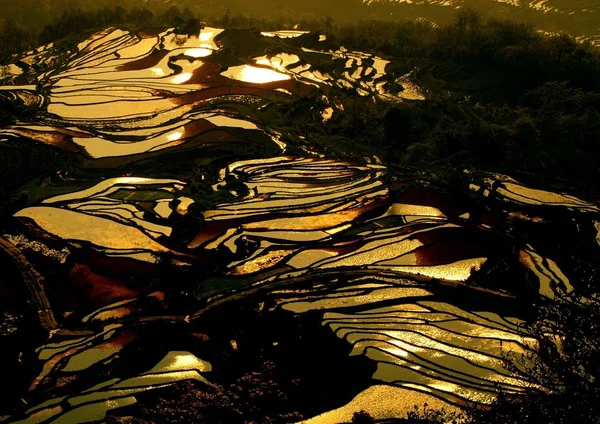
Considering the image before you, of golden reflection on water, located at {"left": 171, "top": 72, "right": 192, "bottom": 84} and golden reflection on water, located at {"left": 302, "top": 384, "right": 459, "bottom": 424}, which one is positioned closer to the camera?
golden reflection on water, located at {"left": 302, "top": 384, "right": 459, "bottom": 424}

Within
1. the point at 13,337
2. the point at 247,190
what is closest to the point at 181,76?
the point at 247,190

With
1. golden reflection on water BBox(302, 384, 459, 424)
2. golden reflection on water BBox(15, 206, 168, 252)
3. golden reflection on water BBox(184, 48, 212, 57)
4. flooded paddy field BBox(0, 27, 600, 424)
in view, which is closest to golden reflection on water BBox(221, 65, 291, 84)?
golden reflection on water BBox(184, 48, 212, 57)

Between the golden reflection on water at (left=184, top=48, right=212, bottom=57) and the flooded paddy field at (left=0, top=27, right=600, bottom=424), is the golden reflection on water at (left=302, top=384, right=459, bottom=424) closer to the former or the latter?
the flooded paddy field at (left=0, top=27, right=600, bottom=424)

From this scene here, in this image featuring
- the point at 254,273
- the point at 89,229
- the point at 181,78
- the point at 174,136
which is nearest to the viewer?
the point at 254,273

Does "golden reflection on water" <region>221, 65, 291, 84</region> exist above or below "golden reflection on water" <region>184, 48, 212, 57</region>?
below

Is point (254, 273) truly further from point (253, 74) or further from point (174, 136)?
point (253, 74)

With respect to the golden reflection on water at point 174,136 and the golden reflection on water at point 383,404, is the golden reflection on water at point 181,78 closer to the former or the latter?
the golden reflection on water at point 174,136

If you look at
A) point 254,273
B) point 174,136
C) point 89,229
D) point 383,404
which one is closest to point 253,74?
point 174,136

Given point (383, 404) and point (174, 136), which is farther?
point (174, 136)

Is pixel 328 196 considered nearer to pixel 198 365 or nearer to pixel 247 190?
pixel 247 190
